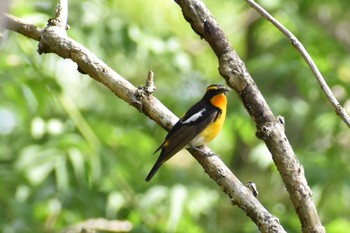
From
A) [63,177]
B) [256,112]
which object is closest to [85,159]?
[63,177]

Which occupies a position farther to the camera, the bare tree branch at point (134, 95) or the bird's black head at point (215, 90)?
the bird's black head at point (215, 90)

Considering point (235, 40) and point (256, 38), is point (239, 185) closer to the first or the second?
point (256, 38)

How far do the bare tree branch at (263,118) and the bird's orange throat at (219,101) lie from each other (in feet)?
6.02

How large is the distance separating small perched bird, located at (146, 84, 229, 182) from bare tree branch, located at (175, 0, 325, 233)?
40.1 inches

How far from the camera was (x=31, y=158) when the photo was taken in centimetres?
542

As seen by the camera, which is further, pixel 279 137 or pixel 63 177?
pixel 63 177

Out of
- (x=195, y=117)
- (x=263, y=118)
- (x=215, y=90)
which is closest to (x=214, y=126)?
(x=195, y=117)

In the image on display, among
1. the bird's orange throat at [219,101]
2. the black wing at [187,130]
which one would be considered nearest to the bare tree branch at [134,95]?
the black wing at [187,130]

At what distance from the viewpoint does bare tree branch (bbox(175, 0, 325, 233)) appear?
9.38ft

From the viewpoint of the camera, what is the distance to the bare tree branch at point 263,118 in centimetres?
286

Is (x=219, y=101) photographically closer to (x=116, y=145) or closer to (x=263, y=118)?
(x=116, y=145)

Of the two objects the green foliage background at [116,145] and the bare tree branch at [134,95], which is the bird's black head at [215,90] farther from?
the bare tree branch at [134,95]

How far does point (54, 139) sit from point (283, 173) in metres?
2.95

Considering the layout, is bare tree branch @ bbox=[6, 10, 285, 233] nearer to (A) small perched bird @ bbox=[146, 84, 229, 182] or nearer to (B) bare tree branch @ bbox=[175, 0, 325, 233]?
(B) bare tree branch @ bbox=[175, 0, 325, 233]
